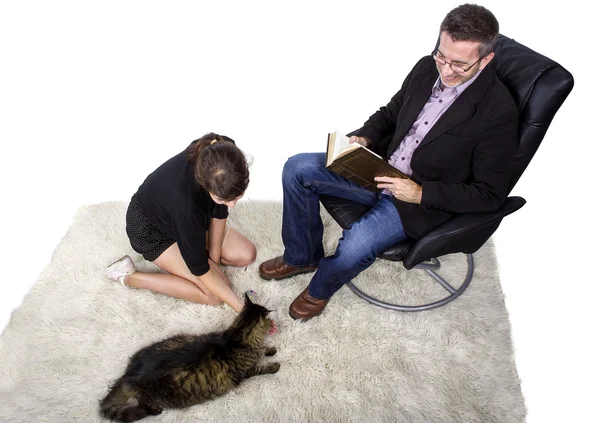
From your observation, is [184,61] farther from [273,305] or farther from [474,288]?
[474,288]

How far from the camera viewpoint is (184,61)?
342 centimetres

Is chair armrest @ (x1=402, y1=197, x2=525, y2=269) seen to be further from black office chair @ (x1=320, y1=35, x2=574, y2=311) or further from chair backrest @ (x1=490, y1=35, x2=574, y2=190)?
chair backrest @ (x1=490, y1=35, x2=574, y2=190)

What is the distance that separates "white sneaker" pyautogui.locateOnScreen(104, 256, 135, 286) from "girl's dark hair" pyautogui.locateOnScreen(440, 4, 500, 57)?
5.82ft

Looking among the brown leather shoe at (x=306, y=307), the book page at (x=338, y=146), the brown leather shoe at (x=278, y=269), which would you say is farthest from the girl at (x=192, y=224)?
the book page at (x=338, y=146)

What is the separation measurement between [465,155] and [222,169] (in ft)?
3.08

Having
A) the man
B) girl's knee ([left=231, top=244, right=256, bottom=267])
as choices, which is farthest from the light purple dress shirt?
girl's knee ([left=231, top=244, right=256, bottom=267])

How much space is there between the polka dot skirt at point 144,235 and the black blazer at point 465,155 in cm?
108

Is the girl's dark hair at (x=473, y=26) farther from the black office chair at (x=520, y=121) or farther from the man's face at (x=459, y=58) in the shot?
the black office chair at (x=520, y=121)

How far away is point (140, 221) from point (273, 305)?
0.75 metres

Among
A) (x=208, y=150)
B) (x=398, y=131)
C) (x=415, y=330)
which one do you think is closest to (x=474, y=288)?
(x=415, y=330)

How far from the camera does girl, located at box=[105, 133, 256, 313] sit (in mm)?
1662

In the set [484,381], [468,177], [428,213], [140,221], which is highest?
[468,177]

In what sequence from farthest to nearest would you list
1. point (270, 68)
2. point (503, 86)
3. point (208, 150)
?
point (270, 68) < point (503, 86) < point (208, 150)

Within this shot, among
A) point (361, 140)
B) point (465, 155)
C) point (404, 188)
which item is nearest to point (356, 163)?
point (404, 188)
